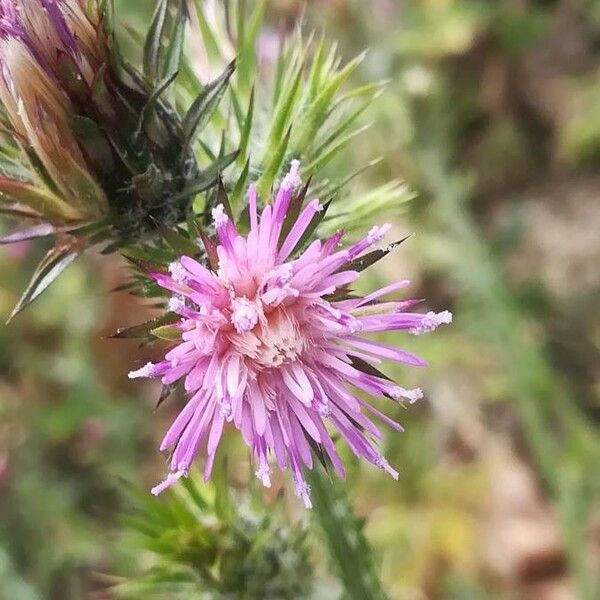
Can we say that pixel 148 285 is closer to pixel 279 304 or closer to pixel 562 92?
pixel 279 304

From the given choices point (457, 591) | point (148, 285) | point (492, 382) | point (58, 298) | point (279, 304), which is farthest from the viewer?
point (58, 298)

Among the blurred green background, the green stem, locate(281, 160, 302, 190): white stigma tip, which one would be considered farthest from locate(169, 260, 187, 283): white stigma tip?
the blurred green background

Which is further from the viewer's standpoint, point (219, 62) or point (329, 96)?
point (219, 62)

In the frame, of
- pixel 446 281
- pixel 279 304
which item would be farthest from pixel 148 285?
pixel 446 281

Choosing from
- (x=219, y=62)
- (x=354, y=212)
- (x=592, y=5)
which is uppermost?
(x=592, y=5)

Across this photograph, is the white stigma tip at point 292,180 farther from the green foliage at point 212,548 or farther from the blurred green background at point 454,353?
the blurred green background at point 454,353

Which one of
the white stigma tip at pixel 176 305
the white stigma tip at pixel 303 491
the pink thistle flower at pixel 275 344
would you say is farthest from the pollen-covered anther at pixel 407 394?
the white stigma tip at pixel 176 305
